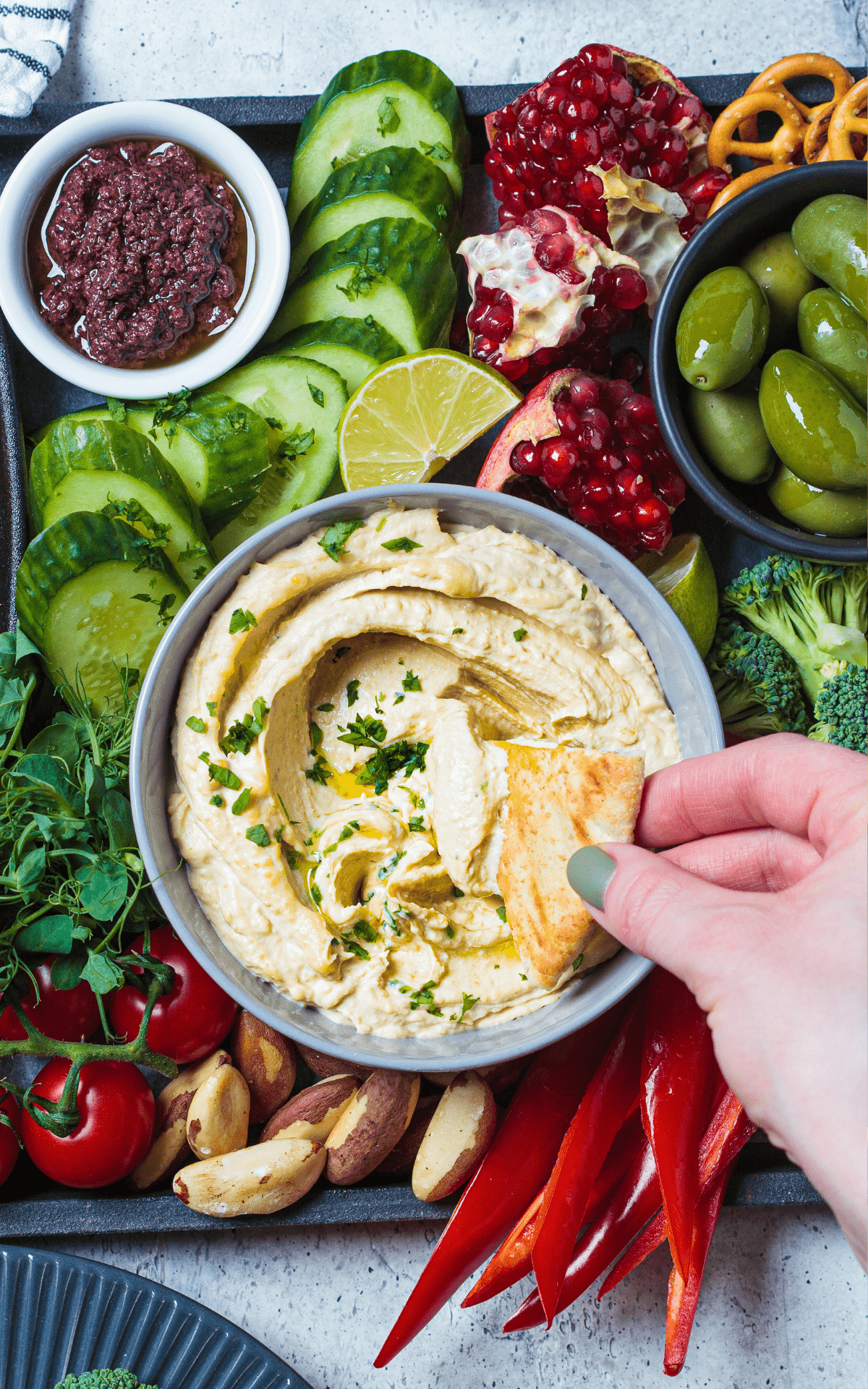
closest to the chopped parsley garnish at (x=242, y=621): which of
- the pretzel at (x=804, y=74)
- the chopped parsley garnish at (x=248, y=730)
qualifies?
the chopped parsley garnish at (x=248, y=730)

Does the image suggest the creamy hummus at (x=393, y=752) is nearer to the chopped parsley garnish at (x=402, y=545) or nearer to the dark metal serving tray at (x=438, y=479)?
the chopped parsley garnish at (x=402, y=545)

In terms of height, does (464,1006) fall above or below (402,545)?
below

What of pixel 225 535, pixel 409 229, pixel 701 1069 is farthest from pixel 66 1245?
pixel 409 229

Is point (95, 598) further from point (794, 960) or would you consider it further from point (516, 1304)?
point (516, 1304)

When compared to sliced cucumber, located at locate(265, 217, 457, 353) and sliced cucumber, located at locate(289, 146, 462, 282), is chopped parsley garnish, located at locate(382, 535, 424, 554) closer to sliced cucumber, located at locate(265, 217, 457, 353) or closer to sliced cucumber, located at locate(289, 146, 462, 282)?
sliced cucumber, located at locate(265, 217, 457, 353)

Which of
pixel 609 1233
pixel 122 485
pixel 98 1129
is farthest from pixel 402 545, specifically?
pixel 609 1233

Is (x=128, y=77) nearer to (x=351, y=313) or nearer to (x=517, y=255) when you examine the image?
(x=351, y=313)
